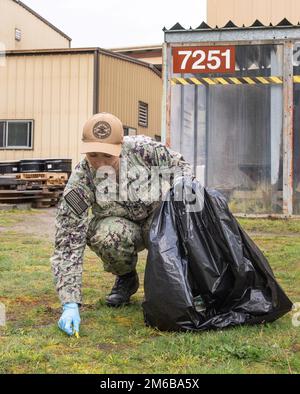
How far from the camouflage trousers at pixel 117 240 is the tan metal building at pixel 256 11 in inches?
392

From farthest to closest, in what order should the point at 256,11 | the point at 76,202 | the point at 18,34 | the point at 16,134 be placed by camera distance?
the point at 18,34 < the point at 16,134 < the point at 256,11 < the point at 76,202

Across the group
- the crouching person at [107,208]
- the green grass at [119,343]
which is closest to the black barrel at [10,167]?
the green grass at [119,343]

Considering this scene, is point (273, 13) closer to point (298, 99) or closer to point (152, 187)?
point (298, 99)

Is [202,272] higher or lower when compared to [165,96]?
lower

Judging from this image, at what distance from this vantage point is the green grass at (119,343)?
8.26ft

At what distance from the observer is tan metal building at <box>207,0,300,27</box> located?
12547mm

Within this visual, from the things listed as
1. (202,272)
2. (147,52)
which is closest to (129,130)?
(147,52)

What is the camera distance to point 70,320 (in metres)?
3.06

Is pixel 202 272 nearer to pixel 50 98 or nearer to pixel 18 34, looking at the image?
pixel 50 98

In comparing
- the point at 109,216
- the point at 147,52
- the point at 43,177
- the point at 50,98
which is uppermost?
the point at 147,52

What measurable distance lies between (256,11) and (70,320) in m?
11.0

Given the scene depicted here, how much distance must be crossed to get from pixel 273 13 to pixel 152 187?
Answer: 1017cm

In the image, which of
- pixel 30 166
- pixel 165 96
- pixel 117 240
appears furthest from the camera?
pixel 30 166

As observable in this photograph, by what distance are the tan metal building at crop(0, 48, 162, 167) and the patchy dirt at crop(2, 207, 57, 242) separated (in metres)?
3.78
